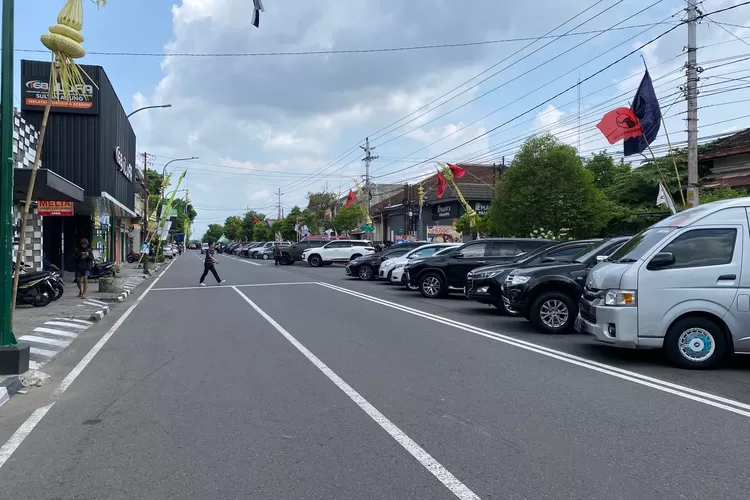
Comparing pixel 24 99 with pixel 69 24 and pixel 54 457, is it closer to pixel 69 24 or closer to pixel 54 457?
pixel 69 24

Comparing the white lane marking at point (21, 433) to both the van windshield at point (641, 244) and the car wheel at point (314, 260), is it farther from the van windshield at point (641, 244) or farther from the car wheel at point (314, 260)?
the car wheel at point (314, 260)

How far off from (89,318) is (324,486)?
467 inches

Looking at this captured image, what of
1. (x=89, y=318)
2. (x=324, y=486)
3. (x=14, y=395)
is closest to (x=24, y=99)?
(x=89, y=318)

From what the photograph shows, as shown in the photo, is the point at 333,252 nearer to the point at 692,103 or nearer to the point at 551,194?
the point at 551,194

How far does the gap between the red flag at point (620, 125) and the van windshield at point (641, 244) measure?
32.7 ft

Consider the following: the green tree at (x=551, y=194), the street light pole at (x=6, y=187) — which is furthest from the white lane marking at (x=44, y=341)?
the green tree at (x=551, y=194)

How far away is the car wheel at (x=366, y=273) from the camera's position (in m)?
28.4

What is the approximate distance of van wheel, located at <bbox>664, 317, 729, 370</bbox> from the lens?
860 cm

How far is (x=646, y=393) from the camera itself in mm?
7391

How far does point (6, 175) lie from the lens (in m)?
8.19

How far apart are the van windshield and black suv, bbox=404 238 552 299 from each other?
791cm

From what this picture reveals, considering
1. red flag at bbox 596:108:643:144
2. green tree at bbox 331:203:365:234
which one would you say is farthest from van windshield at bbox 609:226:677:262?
green tree at bbox 331:203:365:234

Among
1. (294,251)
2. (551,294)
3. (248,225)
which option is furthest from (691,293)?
→ (248,225)

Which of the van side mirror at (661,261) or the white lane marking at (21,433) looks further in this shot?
the van side mirror at (661,261)
